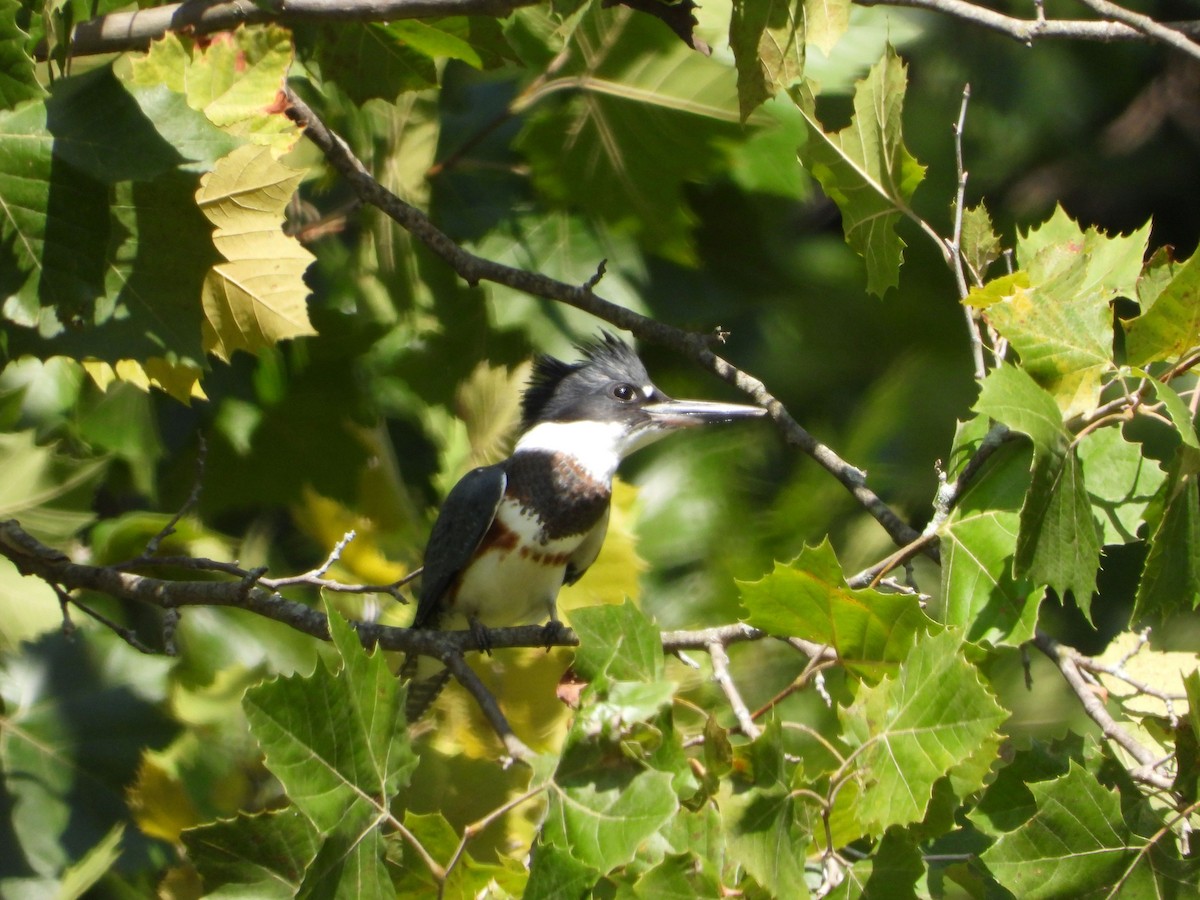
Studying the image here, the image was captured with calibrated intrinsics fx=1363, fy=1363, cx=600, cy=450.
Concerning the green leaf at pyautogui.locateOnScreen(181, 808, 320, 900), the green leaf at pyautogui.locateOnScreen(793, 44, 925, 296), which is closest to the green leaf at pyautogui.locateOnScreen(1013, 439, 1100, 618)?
the green leaf at pyautogui.locateOnScreen(793, 44, 925, 296)

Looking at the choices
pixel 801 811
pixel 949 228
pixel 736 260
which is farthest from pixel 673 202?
pixel 801 811

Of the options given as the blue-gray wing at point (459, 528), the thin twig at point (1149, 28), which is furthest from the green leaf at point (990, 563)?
the blue-gray wing at point (459, 528)

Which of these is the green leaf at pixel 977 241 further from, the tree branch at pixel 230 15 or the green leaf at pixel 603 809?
the green leaf at pixel 603 809

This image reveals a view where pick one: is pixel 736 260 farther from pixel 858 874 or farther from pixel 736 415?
pixel 858 874

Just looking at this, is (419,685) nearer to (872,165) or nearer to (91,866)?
(91,866)

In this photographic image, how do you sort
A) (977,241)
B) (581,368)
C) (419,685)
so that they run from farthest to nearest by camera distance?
(581,368), (419,685), (977,241)

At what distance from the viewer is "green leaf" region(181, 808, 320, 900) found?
1330 mm

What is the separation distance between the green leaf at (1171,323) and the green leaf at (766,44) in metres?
0.49

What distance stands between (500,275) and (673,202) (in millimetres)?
517

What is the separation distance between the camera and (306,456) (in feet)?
8.84

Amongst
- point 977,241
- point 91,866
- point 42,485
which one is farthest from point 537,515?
point 977,241

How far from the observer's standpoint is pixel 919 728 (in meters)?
1.32

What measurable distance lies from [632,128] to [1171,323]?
1299 millimetres

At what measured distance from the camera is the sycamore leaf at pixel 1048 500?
55.4 inches
